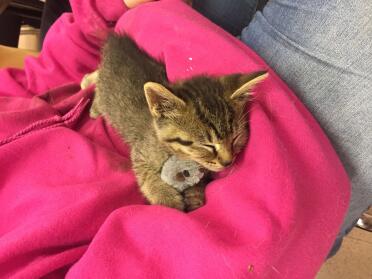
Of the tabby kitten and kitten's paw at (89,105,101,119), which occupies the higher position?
the tabby kitten

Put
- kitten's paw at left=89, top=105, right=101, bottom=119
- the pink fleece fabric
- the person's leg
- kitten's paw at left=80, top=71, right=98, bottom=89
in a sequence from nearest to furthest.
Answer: the pink fleece fabric < the person's leg < kitten's paw at left=89, top=105, right=101, bottom=119 < kitten's paw at left=80, top=71, right=98, bottom=89

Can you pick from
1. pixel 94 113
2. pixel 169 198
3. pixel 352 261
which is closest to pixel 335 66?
pixel 169 198

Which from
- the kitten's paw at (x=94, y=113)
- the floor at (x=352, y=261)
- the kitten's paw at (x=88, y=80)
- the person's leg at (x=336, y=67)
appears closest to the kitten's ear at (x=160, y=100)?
the person's leg at (x=336, y=67)

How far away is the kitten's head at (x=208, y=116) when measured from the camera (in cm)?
99

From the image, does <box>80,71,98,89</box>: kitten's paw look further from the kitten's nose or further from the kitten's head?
the kitten's nose

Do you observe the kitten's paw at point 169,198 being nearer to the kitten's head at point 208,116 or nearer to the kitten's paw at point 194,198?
the kitten's paw at point 194,198

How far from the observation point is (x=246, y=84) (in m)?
0.92

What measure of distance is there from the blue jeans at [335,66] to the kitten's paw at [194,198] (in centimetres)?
39

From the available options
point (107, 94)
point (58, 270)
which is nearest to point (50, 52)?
point (107, 94)

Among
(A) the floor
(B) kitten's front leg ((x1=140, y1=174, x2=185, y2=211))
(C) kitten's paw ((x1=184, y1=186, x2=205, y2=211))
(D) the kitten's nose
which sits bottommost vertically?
(A) the floor

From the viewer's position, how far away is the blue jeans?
3.02 feet

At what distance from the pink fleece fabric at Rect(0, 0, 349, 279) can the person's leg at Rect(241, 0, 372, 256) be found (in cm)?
7

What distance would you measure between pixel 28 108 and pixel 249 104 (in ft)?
2.49

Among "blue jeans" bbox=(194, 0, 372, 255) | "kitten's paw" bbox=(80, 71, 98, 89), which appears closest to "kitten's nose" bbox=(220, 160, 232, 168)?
"blue jeans" bbox=(194, 0, 372, 255)
